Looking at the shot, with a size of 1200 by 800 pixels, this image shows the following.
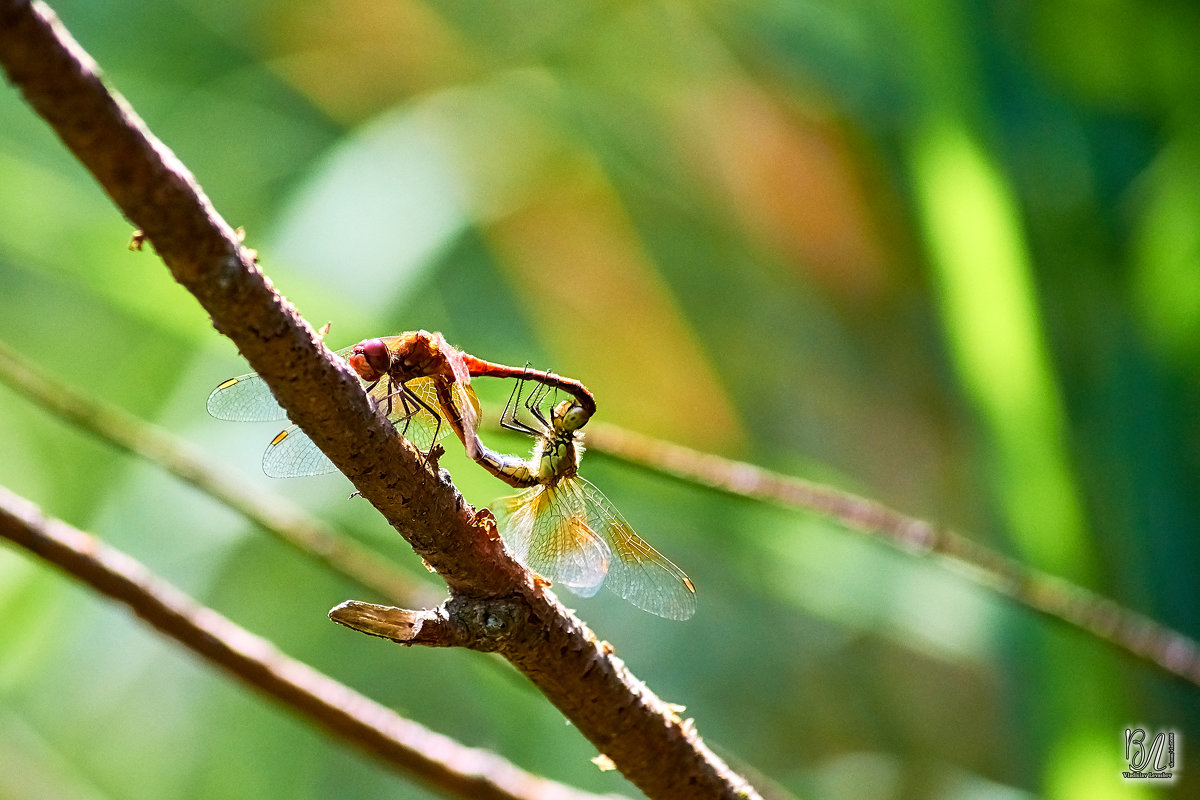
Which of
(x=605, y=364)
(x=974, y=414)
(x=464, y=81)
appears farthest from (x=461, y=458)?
(x=464, y=81)

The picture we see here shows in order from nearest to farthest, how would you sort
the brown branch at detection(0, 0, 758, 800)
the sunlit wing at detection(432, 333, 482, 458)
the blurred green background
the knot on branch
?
the brown branch at detection(0, 0, 758, 800)
the knot on branch
the sunlit wing at detection(432, 333, 482, 458)
the blurred green background

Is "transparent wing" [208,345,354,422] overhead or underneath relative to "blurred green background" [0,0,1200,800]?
underneath

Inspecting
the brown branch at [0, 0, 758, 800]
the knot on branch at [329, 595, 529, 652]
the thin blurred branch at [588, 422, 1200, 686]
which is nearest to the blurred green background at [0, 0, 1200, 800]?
the thin blurred branch at [588, 422, 1200, 686]

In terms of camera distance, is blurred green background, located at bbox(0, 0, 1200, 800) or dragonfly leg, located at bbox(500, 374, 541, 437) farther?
blurred green background, located at bbox(0, 0, 1200, 800)

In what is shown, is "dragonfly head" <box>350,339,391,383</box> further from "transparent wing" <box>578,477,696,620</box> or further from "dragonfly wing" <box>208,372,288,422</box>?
"transparent wing" <box>578,477,696,620</box>

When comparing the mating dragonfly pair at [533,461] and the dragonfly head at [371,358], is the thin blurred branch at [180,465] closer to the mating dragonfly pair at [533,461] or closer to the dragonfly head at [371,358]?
the mating dragonfly pair at [533,461]

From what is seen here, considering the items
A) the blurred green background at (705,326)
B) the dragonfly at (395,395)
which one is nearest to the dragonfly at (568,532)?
the dragonfly at (395,395)
